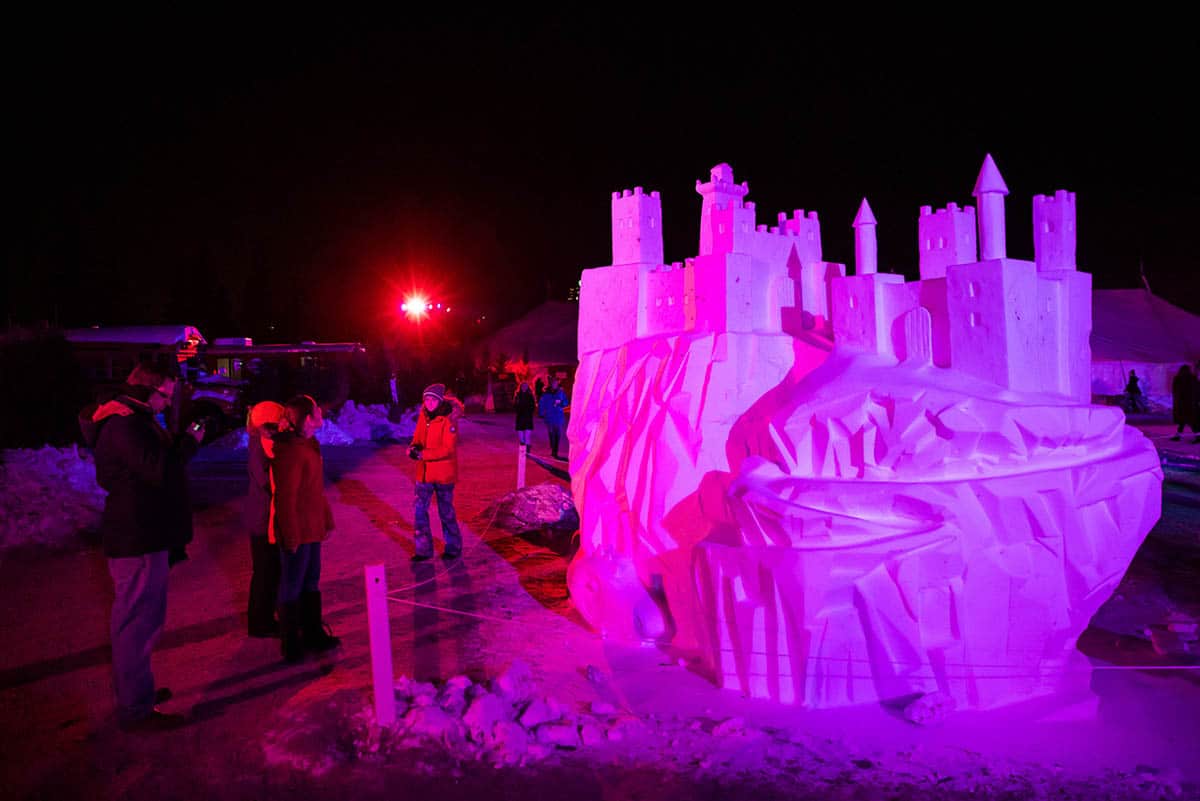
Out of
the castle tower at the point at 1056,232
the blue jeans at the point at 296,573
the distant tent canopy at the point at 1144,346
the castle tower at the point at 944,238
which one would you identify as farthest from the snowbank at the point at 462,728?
the distant tent canopy at the point at 1144,346

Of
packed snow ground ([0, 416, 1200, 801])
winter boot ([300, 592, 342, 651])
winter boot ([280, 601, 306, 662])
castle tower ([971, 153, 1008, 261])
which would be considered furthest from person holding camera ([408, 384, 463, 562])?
castle tower ([971, 153, 1008, 261])

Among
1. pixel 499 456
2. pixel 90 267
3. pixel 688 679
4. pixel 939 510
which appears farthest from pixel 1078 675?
pixel 90 267

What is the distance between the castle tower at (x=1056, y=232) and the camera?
5625 mm

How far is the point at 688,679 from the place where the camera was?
17.7 ft

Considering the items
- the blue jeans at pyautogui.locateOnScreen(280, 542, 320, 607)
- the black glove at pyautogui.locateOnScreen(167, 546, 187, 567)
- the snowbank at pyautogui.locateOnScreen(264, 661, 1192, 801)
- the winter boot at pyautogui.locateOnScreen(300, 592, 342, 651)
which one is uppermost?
the black glove at pyautogui.locateOnScreen(167, 546, 187, 567)

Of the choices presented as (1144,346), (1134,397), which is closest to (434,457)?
(1134,397)

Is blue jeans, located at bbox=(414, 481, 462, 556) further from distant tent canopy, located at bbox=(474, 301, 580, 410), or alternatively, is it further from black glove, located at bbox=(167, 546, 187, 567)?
distant tent canopy, located at bbox=(474, 301, 580, 410)

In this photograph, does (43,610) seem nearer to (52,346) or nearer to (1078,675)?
(1078,675)

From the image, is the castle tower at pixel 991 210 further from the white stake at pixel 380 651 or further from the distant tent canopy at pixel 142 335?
the distant tent canopy at pixel 142 335

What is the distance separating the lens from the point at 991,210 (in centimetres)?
538

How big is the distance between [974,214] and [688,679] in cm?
421

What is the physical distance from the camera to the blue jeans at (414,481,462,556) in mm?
8219

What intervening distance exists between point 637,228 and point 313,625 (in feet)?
14.5

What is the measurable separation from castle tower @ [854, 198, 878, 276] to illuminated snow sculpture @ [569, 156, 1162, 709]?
2cm
